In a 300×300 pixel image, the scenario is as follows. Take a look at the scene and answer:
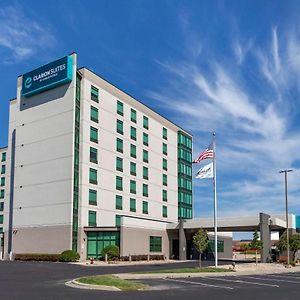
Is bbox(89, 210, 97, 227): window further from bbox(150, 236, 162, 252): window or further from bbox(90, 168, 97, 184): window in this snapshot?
bbox(150, 236, 162, 252): window

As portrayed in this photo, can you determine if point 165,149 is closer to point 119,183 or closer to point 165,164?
point 165,164

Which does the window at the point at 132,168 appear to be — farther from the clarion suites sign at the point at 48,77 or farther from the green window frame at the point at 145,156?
the clarion suites sign at the point at 48,77

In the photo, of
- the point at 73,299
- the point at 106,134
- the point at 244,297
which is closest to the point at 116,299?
the point at 73,299

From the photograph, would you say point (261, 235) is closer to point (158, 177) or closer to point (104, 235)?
point (104, 235)

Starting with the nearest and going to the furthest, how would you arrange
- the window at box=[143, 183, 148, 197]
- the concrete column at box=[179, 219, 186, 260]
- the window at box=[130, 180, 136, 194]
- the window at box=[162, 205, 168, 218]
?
the concrete column at box=[179, 219, 186, 260] < the window at box=[130, 180, 136, 194] < the window at box=[143, 183, 148, 197] < the window at box=[162, 205, 168, 218]

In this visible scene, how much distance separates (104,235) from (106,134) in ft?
46.3

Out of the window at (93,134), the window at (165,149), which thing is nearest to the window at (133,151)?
the window at (93,134)

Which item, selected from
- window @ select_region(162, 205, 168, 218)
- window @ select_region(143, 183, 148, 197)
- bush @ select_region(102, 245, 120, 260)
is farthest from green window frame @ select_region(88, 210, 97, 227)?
window @ select_region(162, 205, 168, 218)

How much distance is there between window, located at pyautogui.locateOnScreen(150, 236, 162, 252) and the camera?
2535 inches

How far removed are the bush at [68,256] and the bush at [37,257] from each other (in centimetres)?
103

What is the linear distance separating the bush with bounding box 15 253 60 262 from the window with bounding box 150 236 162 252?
14.3m

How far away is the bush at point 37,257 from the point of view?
180 ft

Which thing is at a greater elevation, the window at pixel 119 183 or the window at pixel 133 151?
the window at pixel 133 151

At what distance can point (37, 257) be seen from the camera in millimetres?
56938
